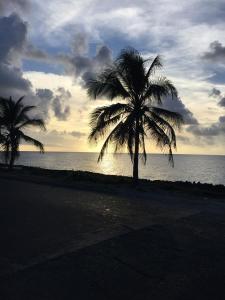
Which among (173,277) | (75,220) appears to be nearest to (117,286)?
(173,277)

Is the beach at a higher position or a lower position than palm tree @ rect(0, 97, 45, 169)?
lower

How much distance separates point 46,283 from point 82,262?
119 centimetres

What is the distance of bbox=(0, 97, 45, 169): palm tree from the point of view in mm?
33875

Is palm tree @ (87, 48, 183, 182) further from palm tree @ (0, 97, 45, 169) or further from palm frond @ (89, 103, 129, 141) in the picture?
palm tree @ (0, 97, 45, 169)

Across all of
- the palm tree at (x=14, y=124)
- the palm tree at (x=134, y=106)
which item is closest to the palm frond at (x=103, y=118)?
the palm tree at (x=134, y=106)

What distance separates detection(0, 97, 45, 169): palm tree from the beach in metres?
19.6

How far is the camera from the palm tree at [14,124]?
33875 millimetres

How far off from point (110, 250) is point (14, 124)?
28062 mm

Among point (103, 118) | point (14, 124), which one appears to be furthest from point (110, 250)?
point (14, 124)

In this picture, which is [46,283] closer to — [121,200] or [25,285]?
[25,285]

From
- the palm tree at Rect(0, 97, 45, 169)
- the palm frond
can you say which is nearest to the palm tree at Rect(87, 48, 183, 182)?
the palm frond

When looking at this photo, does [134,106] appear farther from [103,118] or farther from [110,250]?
[110,250]

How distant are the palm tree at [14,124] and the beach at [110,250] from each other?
19569 mm

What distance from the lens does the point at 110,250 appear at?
8.23 m
